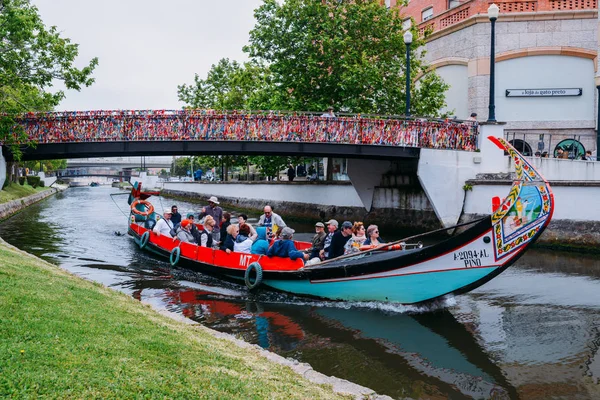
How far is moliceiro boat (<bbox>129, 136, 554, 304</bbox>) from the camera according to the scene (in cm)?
1083

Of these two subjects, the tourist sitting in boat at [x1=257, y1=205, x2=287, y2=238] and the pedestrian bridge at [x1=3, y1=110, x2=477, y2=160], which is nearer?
the tourist sitting in boat at [x1=257, y1=205, x2=287, y2=238]

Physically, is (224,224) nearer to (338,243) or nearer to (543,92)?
(338,243)

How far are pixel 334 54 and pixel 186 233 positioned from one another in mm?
18103

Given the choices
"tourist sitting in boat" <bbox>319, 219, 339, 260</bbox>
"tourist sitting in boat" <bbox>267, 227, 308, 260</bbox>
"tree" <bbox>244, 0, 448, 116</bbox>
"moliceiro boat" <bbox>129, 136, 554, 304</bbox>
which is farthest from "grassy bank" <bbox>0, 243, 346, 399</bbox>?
"tree" <bbox>244, 0, 448, 116</bbox>

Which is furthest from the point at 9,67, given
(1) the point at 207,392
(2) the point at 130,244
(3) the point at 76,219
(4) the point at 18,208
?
(1) the point at 207,392

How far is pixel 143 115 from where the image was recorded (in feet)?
82.2

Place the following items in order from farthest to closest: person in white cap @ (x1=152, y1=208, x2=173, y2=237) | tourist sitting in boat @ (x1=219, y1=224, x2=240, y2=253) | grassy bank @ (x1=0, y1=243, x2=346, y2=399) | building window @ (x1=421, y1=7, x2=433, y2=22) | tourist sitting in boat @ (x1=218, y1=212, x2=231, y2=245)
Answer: building window @ (x1=421, y1=7, x2=433, y2=22) → person in white cap @ (x1=152, y1=208, x2=173, y2=237) → tourist sitting in boat @ (x1=218, y1=212, x2=231, y2=245) → tourist sitting in boat @ (x1=219, y1=224, x2=240, y2=253) → grassy bank @ (x1=0, y1=243, x2=346, y2=399)

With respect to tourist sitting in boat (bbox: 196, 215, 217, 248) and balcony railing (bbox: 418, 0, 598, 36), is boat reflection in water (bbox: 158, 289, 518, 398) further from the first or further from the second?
balcony railing (bbox: 418, 0, 598, 36)

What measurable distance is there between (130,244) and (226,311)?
12.8m

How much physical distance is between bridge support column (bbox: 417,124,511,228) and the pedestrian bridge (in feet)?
2.65

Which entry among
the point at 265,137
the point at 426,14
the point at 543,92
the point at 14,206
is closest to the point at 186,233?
the point at 265,137

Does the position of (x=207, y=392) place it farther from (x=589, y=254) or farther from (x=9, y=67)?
(x=9, y=67)

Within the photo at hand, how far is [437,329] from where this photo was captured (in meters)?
11.4

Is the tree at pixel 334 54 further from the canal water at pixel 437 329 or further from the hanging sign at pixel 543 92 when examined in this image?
the canal water at pixel 437 329
